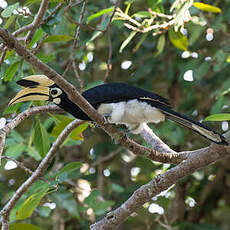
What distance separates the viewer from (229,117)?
6.72 feet

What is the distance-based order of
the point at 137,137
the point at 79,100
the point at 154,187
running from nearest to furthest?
the point at 79,100, the point at 154,187, the point at 137,137

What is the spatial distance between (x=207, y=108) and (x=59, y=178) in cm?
202

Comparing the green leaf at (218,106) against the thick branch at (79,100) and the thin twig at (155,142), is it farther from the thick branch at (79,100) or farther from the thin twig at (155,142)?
the thick branch at (79,100)

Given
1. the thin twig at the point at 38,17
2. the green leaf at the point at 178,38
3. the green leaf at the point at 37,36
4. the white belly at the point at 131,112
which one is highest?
the thin twig at the point at 38,17

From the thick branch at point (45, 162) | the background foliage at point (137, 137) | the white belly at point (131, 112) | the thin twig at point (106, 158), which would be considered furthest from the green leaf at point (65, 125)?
the thin twig at point (106, 158)

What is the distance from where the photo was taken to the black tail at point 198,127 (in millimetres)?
2098

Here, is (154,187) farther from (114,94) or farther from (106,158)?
(106,158)

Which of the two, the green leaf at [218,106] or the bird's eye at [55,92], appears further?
the green leaf at [218,106]

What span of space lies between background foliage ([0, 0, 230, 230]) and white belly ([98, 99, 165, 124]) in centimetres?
27

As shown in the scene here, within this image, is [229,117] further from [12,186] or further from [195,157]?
[12,186]

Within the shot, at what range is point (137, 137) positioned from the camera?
4023 millimetres

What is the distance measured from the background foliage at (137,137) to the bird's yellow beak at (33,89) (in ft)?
1.30

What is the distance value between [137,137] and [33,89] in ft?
5.92

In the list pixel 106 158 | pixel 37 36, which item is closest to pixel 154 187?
pixel 37 36
